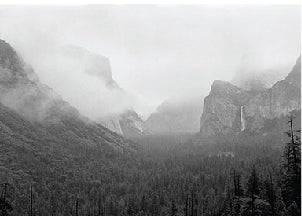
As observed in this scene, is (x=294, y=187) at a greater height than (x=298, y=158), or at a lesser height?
lesser

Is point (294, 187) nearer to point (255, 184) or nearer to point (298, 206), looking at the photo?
point (298, 206)

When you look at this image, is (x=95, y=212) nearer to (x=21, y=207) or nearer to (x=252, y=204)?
(x=21, y=207)

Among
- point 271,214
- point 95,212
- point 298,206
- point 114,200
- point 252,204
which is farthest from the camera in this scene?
point 114,200

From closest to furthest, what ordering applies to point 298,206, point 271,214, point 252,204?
1. point 252,204
2. point 298,206
3. point 271,214

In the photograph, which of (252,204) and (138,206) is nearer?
(252,204)

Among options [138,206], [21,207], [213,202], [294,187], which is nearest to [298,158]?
[294,187]

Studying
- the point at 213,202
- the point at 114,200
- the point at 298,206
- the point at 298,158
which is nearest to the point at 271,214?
the point at 298,206

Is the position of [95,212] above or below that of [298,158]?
below

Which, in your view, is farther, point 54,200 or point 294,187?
point 54,200

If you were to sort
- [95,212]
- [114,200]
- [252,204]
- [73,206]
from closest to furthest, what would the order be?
[252,204]
[95,212]
[73,206]
[114,200]
